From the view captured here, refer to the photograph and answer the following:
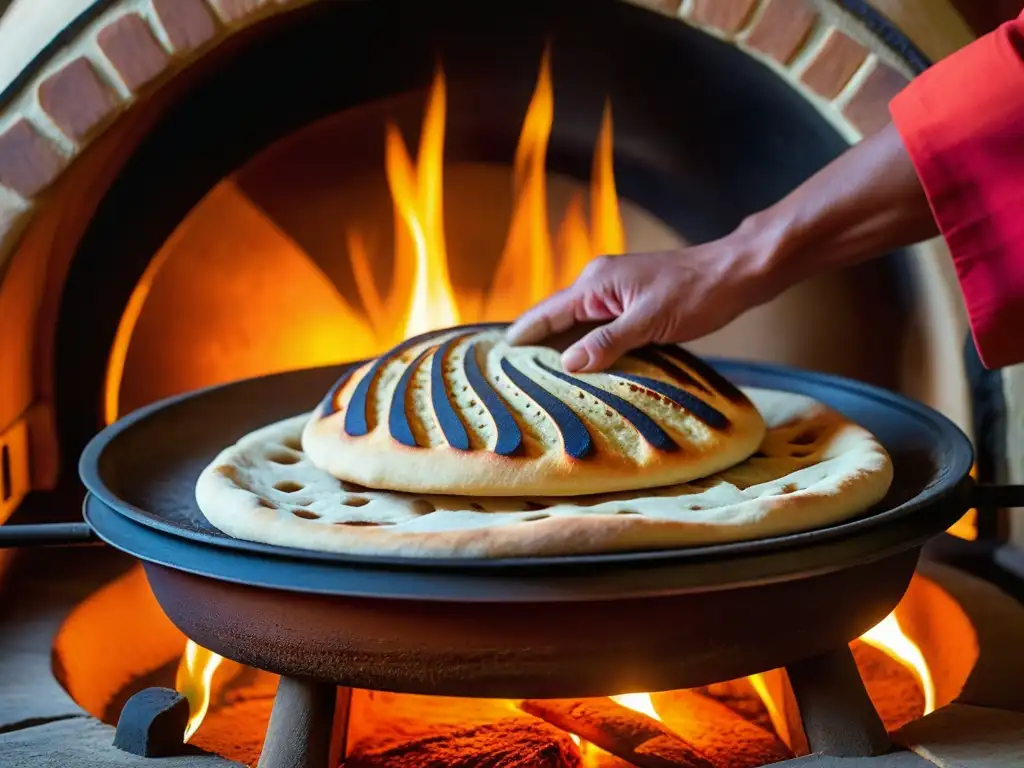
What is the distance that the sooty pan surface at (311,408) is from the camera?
2.47 feet

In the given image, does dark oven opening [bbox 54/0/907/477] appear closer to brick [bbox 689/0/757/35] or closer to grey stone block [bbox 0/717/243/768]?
brick [bbox 689/0/757/35]

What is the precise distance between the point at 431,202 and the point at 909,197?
2.74ft

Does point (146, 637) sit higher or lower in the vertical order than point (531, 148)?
lower

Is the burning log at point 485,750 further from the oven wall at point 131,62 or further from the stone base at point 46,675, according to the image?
the oven wall at point 131,62

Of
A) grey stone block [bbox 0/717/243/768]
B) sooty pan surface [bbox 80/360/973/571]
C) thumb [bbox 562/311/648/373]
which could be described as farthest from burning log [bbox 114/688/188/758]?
thumb [bbox 562/311/648/373]

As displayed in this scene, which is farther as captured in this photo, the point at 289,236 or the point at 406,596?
→ the point at 289,236

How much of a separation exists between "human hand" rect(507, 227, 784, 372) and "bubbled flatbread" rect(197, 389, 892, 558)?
16 centimetres

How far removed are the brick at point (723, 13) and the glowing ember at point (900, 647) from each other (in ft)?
2.40

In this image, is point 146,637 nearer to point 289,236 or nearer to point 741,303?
point 289,236

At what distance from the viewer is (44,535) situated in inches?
39.4

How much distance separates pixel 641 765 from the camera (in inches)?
41.3

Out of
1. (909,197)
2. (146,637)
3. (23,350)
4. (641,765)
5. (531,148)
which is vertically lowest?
(641,765)

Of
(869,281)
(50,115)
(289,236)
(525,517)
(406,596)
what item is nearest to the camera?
(406,596)

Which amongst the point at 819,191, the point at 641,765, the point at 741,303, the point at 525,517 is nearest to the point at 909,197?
the point at 819,191
